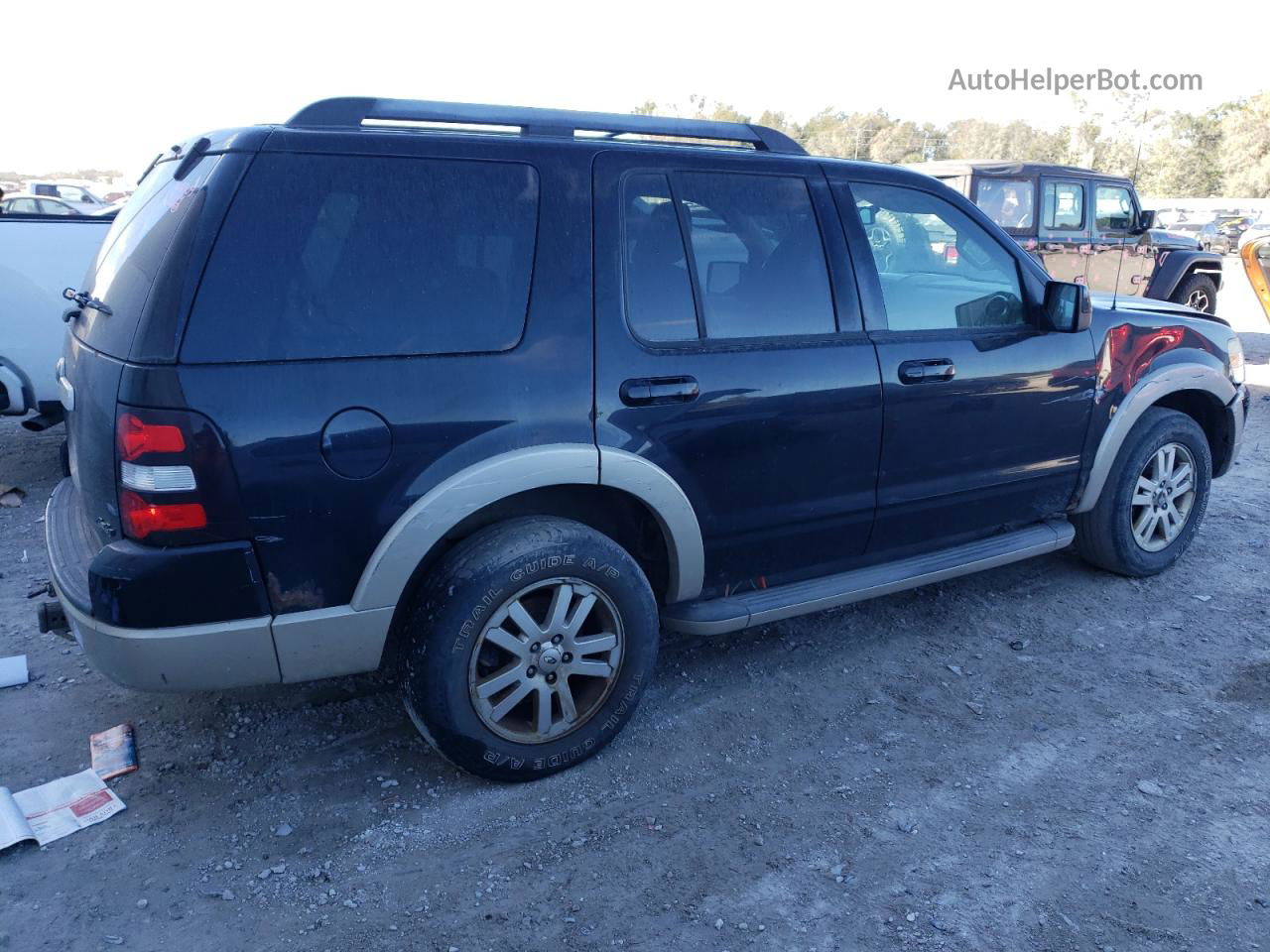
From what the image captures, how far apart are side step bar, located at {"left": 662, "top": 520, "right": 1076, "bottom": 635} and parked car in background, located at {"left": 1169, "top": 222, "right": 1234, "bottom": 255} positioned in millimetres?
26448

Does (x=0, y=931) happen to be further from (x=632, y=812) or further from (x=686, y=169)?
(x=686, y=169)

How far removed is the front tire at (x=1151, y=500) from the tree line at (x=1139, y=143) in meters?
47.9

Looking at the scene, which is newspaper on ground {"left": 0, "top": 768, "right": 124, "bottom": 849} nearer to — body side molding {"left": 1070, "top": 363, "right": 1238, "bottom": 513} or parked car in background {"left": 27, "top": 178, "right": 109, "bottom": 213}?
body side molding {"left": 1070, "top": 363, "right": 1238, "bottom": 513}

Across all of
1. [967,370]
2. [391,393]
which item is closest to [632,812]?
[391,393]

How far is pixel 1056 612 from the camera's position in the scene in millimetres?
4418

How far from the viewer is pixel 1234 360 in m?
4.79

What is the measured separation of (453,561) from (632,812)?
0.93 m

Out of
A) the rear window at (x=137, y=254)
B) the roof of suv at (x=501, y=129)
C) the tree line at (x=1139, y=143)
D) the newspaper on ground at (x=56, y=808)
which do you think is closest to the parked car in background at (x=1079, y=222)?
the roof of suv at (x=501, y=129)

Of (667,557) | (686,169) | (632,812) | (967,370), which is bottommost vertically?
(632,812)

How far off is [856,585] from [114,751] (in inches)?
103

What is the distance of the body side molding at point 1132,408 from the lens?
4324 mm

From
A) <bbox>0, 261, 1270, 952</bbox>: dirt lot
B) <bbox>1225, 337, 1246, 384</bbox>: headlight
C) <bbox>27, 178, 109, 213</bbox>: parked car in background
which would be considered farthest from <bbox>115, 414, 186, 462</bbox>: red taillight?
<bbox>27, 178, 109, 213</bbox>: parked car in background

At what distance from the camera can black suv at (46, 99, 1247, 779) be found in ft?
8.50

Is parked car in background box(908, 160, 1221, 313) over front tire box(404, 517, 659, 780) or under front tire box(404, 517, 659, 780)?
over
